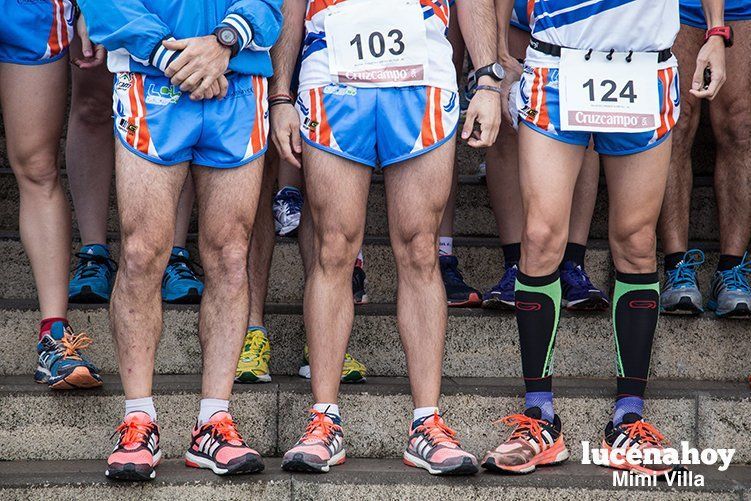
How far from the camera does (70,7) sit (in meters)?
3.58

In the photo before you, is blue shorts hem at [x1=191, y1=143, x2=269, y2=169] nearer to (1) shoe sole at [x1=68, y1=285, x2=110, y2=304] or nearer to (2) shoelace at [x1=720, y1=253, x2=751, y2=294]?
(1) shoe sole at [x1=68, y1=285, x2=110, y2=304]

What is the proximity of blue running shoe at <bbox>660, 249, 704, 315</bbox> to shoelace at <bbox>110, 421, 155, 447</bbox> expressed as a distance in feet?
6.65

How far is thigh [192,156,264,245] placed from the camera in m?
3.23

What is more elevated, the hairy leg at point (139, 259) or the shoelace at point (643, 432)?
the hairy leg at point (139, 259)

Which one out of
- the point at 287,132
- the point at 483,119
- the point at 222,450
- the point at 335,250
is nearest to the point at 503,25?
the point at 483,119

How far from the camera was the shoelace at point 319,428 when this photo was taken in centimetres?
328

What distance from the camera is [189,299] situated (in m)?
3.98

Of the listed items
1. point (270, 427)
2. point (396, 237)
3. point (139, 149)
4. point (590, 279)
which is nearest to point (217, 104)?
point (139, 149)

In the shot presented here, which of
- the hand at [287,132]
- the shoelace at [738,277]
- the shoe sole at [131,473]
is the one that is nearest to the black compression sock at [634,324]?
the shoelace at [738,277]

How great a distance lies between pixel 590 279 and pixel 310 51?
63.9 inches

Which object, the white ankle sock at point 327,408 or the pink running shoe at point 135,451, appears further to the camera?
the white ankle sock at point 327,408

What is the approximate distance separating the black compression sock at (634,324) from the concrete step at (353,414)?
0.54ft

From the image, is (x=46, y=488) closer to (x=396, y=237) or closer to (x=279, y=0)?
(x=396, y=237)

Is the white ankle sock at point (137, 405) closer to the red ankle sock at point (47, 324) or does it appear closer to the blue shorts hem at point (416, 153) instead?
the red ankle sock at point (47, 324)
